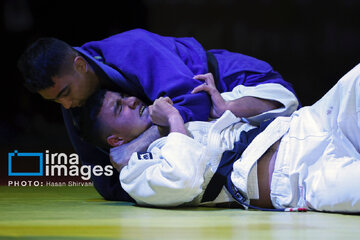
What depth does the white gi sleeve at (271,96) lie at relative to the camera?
90.7 inches

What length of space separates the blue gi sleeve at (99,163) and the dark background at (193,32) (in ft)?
6.01

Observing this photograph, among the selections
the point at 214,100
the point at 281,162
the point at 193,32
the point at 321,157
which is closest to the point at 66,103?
the point at 214,100

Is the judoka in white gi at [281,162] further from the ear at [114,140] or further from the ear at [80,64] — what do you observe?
the ear at [80,64]

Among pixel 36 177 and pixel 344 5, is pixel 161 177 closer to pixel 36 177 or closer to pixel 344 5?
pixel 36 177

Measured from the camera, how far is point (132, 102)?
7.56 feet

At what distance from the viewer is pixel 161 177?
184 cm

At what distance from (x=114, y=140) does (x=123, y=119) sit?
10 centimetres

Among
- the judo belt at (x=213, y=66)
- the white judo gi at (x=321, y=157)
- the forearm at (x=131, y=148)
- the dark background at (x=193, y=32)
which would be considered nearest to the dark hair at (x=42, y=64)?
the forearm at (x=131, y=148)

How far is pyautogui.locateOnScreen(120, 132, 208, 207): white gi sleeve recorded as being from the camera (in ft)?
6.01

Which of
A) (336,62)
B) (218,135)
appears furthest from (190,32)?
(218,135)

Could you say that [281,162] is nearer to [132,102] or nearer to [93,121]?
[132,102]

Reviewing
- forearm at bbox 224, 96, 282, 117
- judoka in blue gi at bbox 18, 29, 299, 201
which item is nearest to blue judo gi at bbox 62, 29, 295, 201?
judoka in blue gi at bbox 18, 29, 299, 201

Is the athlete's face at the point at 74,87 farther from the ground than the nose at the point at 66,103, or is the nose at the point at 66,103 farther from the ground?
the athlete's face at the point at 74,87

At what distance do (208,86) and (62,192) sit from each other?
3.36ft
